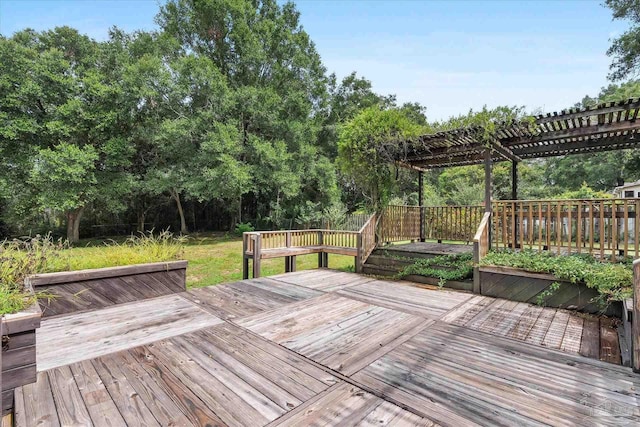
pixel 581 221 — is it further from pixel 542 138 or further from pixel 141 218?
pixel 141 218

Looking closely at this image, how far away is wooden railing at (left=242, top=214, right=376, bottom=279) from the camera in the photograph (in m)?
5.98

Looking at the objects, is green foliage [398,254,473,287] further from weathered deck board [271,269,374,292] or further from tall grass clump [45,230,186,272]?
tall grass clump [45,230,186,272]

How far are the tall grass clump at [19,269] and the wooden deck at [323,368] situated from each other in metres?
0.51

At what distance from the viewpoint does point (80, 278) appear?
3.46 m

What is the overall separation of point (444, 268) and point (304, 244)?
314 cm

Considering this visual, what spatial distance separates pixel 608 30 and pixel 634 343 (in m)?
14.5

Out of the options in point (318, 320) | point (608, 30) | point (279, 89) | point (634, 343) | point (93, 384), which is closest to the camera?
point (93, 384)

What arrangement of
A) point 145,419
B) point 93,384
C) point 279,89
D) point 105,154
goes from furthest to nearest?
point 279,89
point 105,154
point 93,384
point 145,419

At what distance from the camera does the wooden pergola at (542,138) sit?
3840 millimetres

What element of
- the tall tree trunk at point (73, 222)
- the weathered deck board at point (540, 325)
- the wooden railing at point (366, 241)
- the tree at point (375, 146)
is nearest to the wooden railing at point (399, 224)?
the wooden railing at point (366, 241)

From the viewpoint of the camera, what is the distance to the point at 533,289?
3963 millimetres

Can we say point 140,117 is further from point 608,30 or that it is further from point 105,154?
point 608,30

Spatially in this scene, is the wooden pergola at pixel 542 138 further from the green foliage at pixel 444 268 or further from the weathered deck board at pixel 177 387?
the weathered deck board at pixel 177 387

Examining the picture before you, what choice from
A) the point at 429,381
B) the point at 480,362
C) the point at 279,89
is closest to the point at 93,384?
the point at 429,381
